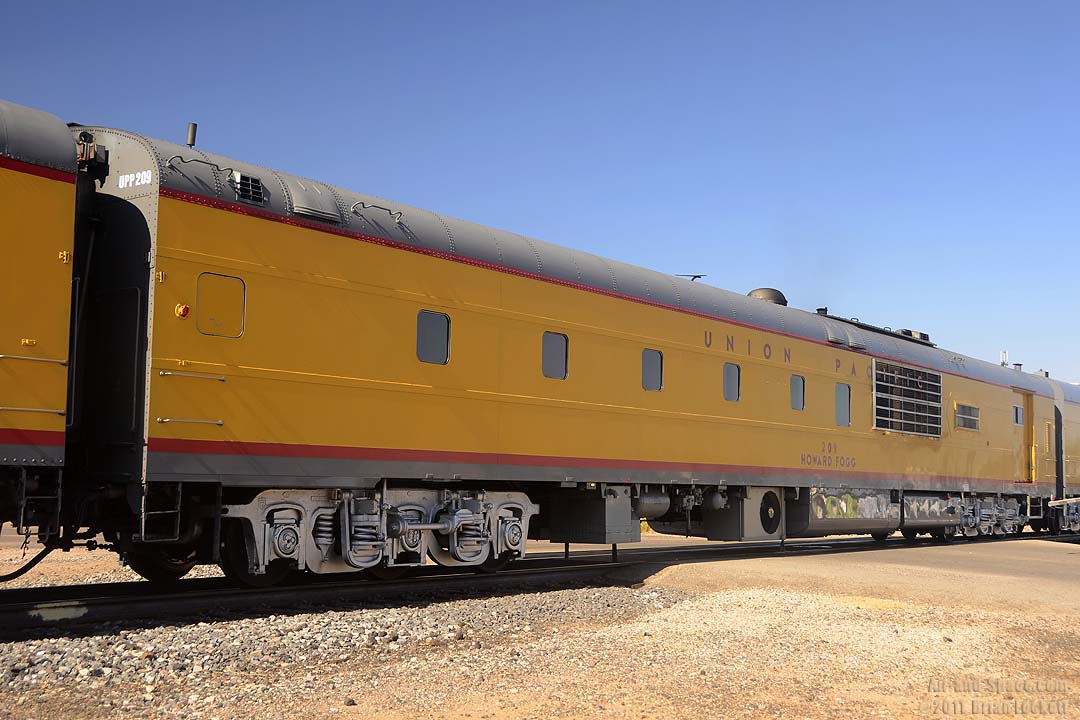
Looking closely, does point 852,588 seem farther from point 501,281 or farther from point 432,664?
point 432,664

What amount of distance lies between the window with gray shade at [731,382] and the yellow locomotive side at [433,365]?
0.38 feet

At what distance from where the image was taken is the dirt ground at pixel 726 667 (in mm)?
6719

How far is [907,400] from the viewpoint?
70.4ft

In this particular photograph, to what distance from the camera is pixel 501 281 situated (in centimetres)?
1276

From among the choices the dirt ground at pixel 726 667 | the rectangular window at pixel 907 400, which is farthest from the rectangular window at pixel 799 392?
the dirt ground at pixel 726 667

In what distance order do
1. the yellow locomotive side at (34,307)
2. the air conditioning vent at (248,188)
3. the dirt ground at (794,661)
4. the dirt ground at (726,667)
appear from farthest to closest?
the air conditioning vent at (248,188) → the yellow locomotive side at (34,307) → the dirt ground at (794,661) → the dirt ground at (726,667)

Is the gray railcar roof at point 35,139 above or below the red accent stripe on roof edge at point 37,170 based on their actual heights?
above

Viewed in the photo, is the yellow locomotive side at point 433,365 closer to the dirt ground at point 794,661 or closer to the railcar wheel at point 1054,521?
the dirt ground at point 794,661

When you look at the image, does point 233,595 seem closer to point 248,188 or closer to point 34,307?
point 34,307

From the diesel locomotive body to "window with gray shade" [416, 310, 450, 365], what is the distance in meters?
0.03

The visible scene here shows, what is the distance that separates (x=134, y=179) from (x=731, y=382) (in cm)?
1016

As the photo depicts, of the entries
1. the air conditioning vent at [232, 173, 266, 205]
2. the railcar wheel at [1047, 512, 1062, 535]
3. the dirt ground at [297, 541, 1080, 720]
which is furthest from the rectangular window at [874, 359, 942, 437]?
the air conditioning vent at [232, 173, 266, 205]

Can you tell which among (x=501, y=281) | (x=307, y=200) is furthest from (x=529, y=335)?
(x=307, y=200)

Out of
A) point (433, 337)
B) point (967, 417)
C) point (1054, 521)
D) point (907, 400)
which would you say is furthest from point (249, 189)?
point (1054, 521)
